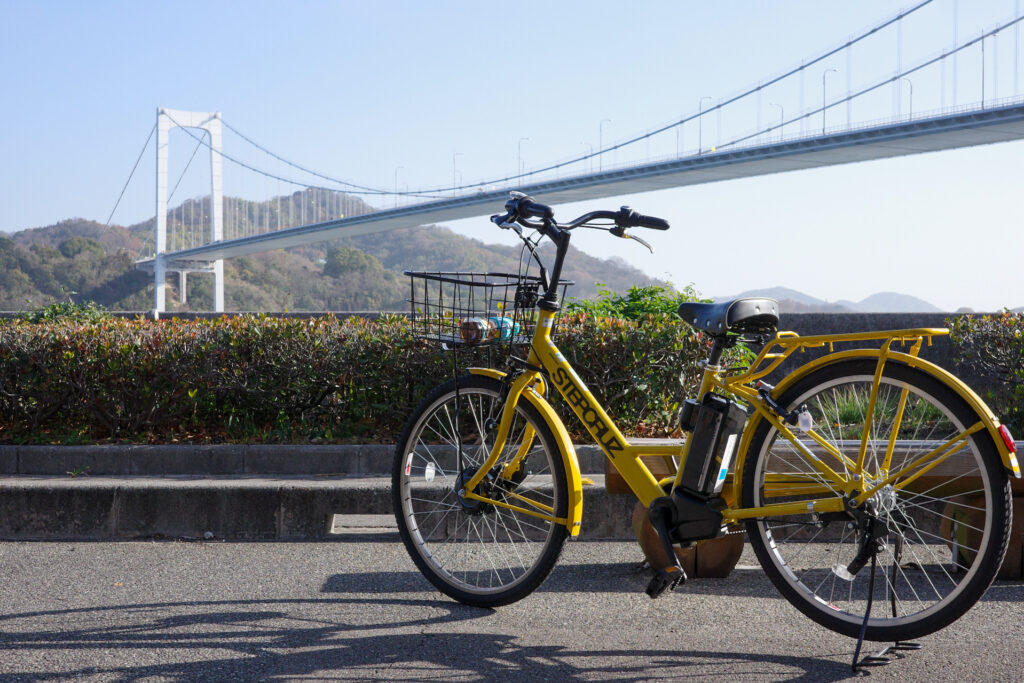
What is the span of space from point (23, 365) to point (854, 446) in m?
4.44

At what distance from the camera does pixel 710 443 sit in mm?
2645

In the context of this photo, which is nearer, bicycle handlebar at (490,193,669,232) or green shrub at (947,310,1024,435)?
bicycle handlebar at (490,193,669,232)

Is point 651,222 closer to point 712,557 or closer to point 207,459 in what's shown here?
point 712,557

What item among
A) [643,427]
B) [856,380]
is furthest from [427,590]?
[643,427]

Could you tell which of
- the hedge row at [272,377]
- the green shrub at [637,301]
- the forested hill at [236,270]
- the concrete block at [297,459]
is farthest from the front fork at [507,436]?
the forested hill at [236,270]

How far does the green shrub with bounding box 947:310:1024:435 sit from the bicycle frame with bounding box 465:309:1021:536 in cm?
285

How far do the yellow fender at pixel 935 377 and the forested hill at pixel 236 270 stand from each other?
23.8m

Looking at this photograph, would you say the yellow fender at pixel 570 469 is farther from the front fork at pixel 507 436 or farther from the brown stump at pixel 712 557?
the brown stump at pixel 712 557

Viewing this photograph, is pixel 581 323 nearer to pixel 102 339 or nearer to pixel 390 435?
pixel 390 435

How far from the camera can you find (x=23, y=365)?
4980mm

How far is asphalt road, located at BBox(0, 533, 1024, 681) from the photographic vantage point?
7.97 ft

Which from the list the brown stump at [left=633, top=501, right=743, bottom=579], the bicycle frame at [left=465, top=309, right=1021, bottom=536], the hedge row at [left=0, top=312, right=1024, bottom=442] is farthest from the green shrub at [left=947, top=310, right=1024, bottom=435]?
the bicycle frame at [left=465, top=309, right=1021, bottom=536]

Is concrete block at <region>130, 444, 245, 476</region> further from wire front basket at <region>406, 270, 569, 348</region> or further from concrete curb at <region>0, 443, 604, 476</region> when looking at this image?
wire front basket at <region>406, 270, 569, 348</region>

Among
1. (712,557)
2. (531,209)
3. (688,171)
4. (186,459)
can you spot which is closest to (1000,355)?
(712,557)
